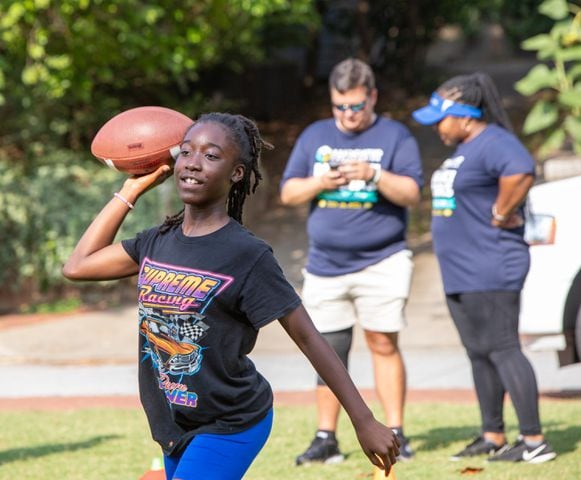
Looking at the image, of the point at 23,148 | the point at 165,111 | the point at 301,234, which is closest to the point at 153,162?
the point at 165,111

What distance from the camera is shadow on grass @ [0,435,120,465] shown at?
661 cm

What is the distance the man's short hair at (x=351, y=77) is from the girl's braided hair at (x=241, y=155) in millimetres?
2285

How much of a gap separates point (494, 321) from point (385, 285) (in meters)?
0.60

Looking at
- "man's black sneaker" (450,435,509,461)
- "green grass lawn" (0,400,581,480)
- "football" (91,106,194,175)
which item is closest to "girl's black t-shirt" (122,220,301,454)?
"football" (91,106,194,175)

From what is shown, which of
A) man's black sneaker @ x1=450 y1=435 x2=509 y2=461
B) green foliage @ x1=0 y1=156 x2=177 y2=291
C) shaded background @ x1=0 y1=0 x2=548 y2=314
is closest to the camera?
man's black sneaker @ x1=450 y1=435 x2=509 y2=461

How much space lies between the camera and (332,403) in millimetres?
6281

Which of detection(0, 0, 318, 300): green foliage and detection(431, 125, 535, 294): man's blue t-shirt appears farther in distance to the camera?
detection(0, 0, 318, 300): green foliage

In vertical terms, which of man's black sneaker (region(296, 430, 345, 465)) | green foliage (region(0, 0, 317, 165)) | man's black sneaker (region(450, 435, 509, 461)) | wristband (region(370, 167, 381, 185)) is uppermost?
green foliage (region(0, 0, 317, 165))

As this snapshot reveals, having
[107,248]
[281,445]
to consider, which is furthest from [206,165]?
[281,445]

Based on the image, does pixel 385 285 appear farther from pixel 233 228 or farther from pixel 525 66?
pixel 525 66

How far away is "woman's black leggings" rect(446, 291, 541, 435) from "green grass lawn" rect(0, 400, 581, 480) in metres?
0.26

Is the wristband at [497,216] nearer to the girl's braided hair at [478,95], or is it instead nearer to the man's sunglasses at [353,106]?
the girl's braided hair at [478,95]

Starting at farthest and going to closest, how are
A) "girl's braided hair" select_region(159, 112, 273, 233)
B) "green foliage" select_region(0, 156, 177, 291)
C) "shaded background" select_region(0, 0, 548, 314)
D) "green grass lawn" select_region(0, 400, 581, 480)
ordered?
1. "green foliage" select_region(0, 156, 177, 291)
2. "shaded background" select_region(0, 0, 548, 314)
3. "green grass lawn" select_region(0, 400, 581, 480)
4. "girl's braided hair" select_region(159, 112, 273, 233)

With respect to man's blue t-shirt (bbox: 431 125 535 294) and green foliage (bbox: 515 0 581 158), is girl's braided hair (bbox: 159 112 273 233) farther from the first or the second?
green foliage (bbox: 515 0 581 158)
